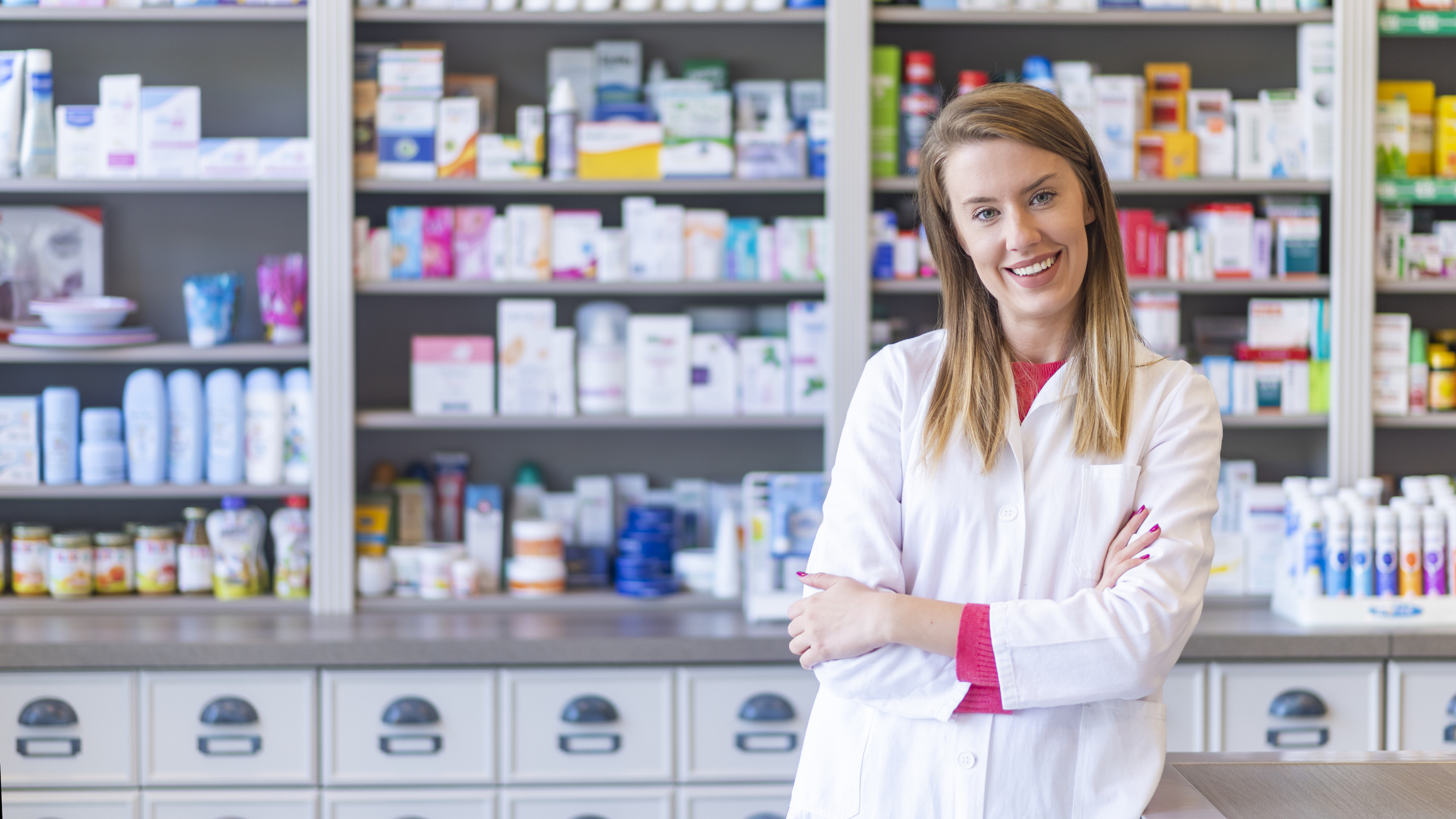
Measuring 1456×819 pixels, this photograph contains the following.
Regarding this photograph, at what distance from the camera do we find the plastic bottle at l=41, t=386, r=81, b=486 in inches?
116

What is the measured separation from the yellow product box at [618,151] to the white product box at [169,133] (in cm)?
94

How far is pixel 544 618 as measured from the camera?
112 inches

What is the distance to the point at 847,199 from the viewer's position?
2.92 meters

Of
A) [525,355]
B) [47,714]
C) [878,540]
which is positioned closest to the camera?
[878,540]

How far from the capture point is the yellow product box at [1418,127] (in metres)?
3.06

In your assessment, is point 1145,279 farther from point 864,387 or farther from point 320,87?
point 320,87

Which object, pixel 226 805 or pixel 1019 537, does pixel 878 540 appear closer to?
pixel 1019 537

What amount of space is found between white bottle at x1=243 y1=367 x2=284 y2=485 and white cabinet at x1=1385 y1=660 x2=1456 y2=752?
2.60 metres

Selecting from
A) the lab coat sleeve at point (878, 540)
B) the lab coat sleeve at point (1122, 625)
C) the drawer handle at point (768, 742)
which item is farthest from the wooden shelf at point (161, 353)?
the lab coat sleeve at point (1122, 625)

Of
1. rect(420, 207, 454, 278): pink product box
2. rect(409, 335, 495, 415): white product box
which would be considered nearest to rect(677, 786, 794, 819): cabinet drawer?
rect(409, 335, 495, 415): white product box

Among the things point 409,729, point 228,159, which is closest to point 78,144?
point 228,159

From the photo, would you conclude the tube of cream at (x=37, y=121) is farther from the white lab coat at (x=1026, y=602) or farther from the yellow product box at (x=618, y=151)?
the white lab coat at (x=1026, y=602)

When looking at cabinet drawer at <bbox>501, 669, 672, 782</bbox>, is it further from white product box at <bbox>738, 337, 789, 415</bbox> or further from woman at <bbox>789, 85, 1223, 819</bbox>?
woman at <bbox>789, 85, 1223, 819</bbox>

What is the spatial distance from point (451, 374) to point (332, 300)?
0.33m
